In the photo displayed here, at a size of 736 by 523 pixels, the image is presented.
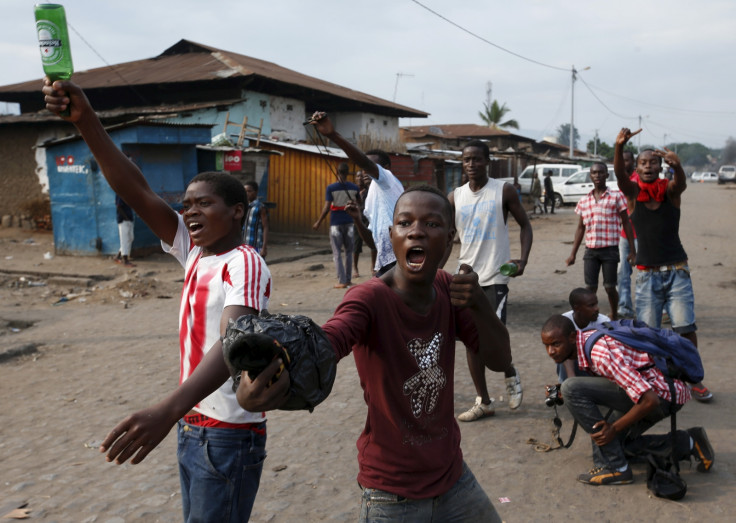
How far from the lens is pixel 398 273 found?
6.89 feet

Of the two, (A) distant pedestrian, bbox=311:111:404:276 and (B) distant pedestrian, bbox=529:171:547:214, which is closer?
(A) distant pedestrian, bbox=311:111:404:276

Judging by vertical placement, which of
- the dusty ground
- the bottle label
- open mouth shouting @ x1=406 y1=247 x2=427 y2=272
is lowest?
the dusty ground

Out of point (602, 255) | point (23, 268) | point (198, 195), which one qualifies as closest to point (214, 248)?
point (198, 195)

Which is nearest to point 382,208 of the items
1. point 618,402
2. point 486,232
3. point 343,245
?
point 486,232

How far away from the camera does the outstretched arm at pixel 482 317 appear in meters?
1.90

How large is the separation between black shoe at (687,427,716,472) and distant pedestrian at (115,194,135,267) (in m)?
10.5

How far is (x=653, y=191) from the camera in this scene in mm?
5332

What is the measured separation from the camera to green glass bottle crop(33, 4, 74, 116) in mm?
2379

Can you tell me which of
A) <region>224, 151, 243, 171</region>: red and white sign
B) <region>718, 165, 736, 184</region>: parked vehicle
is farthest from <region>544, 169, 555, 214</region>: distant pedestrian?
<region>718, 165, 736, 184</region>: parked vehicle

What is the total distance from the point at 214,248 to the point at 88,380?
169 inches

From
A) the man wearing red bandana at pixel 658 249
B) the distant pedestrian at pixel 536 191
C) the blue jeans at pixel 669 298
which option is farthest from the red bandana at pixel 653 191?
the distant pedestrian at pixel 536 191

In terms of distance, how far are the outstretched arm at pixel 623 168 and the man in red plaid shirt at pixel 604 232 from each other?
1776 mm

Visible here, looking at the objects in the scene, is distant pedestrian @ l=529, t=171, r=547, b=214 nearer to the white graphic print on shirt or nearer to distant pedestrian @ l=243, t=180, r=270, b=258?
distant pedestrian @ l=243, t=180, r=270, b=258

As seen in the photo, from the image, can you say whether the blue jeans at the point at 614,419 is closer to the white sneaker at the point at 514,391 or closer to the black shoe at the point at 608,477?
the black shoe at the point at 608,477
